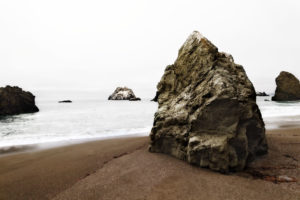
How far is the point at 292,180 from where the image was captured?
265cm

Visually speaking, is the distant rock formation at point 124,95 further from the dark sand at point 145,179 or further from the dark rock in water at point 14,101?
the dark sand at point 145,179

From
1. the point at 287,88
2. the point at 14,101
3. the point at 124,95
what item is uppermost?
the point at 124,95

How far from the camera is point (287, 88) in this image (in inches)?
2031

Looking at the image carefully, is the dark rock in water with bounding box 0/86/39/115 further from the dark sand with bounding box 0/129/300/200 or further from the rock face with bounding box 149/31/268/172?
the rock face with bounding box 149/31/268/172

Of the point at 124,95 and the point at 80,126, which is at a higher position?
the point at 124,95

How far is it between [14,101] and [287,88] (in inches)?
2648

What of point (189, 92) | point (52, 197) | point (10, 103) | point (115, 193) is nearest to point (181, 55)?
point (189, 92)

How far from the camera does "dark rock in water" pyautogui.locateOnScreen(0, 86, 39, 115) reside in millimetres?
28125

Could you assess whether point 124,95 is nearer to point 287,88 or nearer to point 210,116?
point 287,88

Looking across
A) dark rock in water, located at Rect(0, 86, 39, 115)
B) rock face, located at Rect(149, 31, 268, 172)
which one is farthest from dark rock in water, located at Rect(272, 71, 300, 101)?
dark rock in water, located at Rect(0, 86, 39, 115)

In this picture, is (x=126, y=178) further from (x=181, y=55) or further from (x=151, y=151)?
(x=181, y=55)

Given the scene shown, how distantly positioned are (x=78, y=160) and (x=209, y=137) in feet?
10.2

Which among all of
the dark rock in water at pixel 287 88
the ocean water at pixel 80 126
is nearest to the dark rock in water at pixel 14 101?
the ocean water at pixel 80 126

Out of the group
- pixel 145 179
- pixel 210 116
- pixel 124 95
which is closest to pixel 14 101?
pixel 145 179
